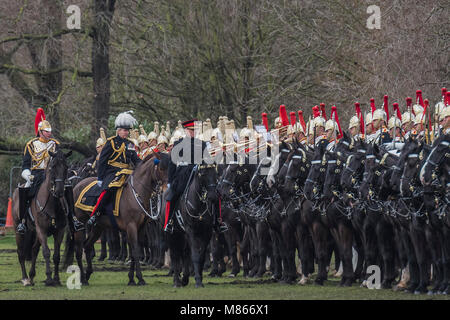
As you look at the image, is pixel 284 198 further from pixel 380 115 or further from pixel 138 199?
pixel 138 199

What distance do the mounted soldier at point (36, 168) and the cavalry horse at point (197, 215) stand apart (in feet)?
6.06

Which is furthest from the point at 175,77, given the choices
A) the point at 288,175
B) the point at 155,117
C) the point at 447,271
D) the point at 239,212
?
the point at 447,271

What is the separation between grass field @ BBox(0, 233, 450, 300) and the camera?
14148mm

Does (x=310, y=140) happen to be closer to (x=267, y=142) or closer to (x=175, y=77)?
(x=267, y=142)

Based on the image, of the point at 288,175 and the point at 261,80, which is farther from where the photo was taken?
the point at 261,80

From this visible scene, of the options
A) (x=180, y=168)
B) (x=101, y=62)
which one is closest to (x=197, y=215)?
(x=180, y=168)

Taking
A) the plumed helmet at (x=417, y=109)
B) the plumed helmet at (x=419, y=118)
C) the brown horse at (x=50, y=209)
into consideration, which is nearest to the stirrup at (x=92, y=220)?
the brown horse at (x=50, y=209)

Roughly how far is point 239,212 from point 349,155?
11.7 ft

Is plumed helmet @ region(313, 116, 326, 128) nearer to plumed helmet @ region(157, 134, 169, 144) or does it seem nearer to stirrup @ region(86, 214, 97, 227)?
stirrup @ region(86, 214, 97, 227)

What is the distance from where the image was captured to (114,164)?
17.0 metres

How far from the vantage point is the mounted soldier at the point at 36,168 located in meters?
16.7

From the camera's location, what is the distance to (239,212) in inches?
744

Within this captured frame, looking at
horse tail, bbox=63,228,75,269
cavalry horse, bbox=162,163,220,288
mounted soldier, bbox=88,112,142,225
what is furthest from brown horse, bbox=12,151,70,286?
cavalry horse, bbox=162,163,220,288

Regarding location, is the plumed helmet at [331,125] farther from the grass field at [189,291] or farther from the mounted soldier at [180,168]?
the mounted soldier at [180,168]
